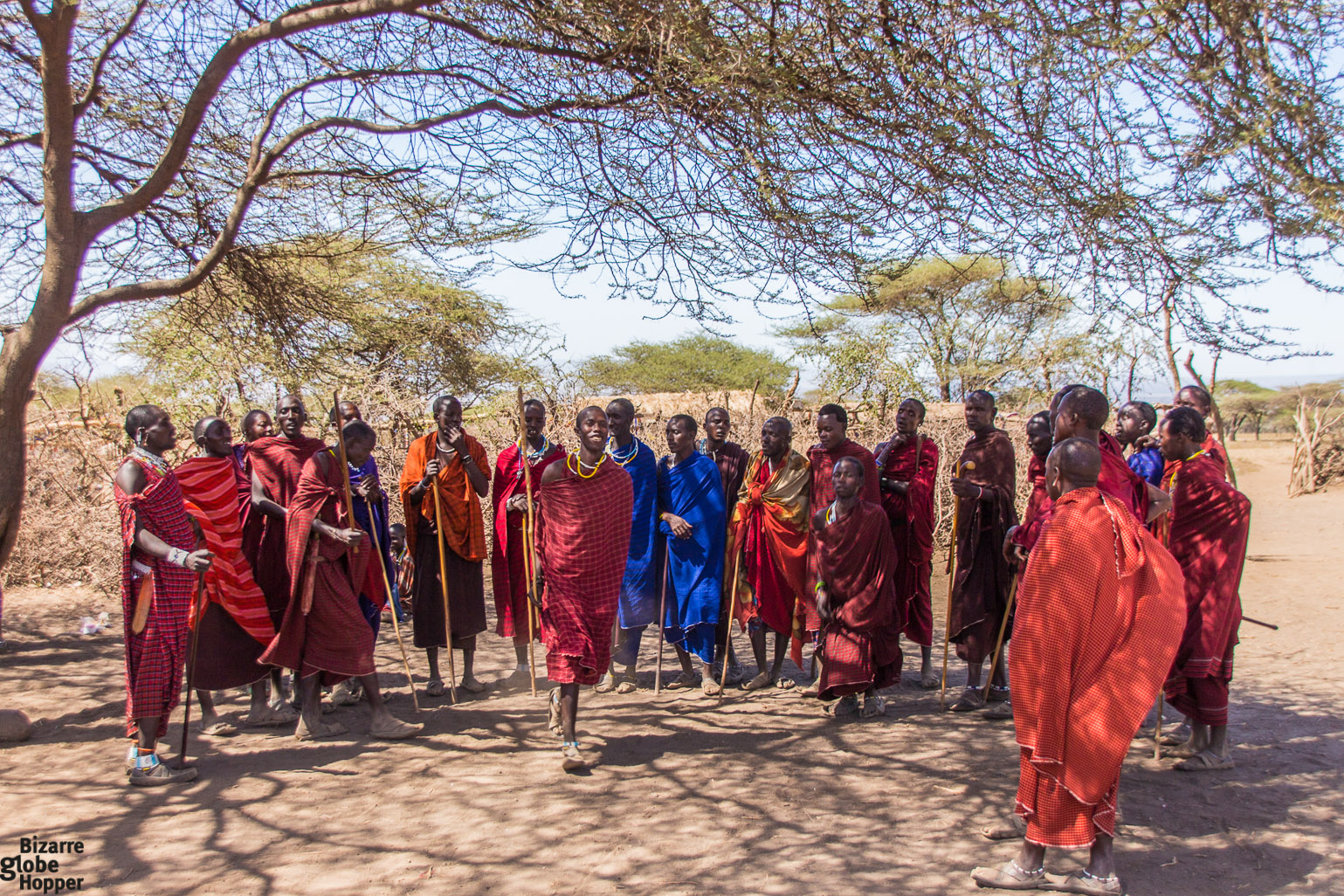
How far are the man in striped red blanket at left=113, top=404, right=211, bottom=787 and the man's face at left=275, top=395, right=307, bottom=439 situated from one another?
1006 millimetres

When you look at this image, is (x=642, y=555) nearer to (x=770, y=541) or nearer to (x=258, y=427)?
(x=770, y=541)

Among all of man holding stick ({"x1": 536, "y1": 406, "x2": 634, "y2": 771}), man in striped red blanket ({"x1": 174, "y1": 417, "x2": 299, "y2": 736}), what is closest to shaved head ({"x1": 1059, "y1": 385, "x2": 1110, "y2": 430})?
man holding stick ({"x1": 536, "y1": 406, "x2": 634, "y2": 771})

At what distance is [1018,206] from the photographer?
474cm

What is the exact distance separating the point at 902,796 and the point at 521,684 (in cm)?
313

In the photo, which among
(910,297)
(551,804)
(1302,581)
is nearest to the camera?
(551,804)

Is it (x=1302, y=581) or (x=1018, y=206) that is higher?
(x=1018, y=206)

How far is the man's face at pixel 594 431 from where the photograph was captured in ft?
16.1

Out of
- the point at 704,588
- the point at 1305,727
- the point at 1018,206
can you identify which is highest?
the point at 1018,206

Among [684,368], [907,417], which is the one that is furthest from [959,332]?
[907,417]

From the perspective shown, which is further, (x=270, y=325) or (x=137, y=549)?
(x=270, y=325)

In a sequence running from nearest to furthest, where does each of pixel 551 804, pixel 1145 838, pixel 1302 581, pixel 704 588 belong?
pixel 1145 838 → pixel 551 804 → pixel 704 588 → pixel 1302 581

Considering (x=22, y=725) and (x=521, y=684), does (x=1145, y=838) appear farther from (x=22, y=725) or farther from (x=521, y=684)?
(x=22, y=725)

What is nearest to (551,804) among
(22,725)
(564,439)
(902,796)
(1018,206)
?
(902,796)

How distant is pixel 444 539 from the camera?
621cm
